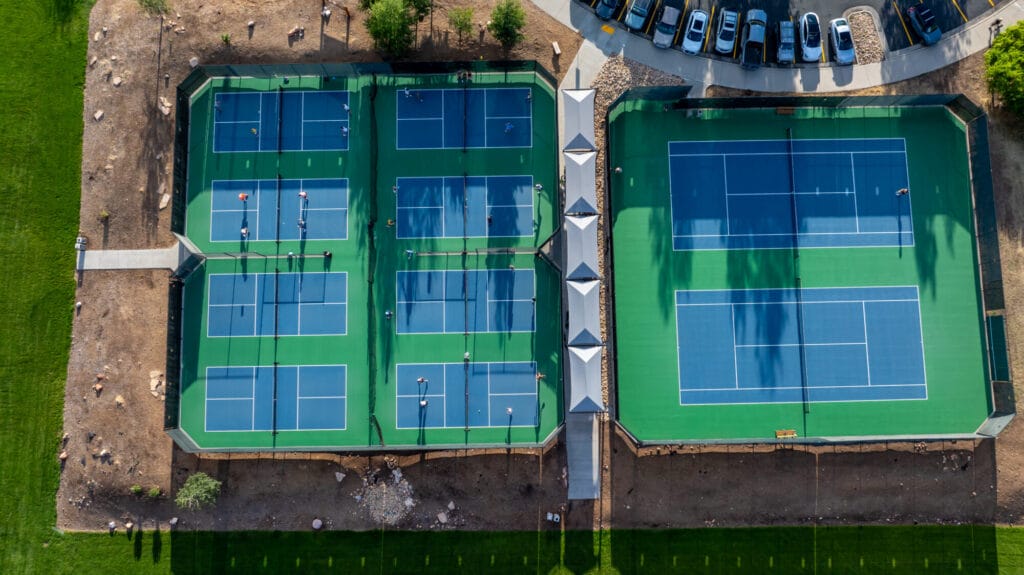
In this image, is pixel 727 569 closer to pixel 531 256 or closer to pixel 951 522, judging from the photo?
pixel 951 522

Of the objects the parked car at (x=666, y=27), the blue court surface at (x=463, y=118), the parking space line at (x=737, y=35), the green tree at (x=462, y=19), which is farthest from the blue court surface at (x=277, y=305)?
the parking space line at (x=737, y=35)

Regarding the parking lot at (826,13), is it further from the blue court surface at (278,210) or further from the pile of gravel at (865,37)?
the blue court surface at (278,210)

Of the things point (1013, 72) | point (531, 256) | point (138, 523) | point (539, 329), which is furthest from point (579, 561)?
point (1013, 72)

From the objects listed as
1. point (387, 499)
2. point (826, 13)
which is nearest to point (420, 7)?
point (826, 13)

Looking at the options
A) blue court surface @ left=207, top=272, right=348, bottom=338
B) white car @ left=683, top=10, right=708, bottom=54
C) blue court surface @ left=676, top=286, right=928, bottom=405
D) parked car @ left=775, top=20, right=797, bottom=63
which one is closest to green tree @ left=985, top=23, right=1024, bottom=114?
parked car @ left=775, top=20, right=797, bottom=63

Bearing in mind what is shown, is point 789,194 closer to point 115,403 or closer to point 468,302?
point 468,302
